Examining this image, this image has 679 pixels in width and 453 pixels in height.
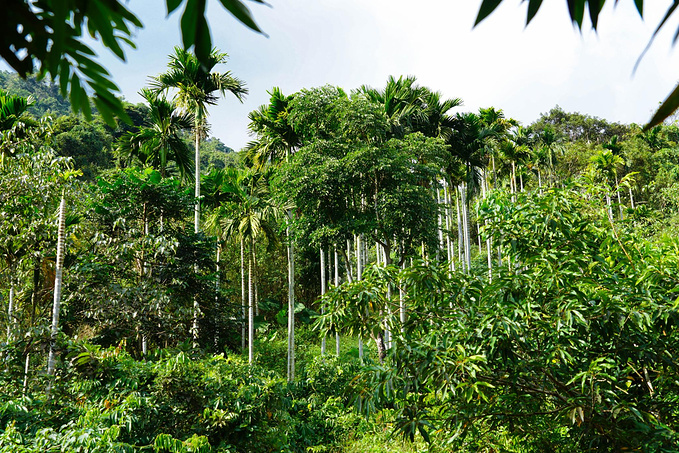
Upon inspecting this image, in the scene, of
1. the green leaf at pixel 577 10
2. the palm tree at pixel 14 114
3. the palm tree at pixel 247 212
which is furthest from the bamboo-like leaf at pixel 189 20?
the palm tree at pixel 247 212

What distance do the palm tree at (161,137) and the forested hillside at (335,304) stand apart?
7 cm

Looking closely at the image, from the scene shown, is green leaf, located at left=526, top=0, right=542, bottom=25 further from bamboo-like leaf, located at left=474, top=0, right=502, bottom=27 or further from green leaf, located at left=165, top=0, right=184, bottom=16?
green leaf, located at left=165, top=0, right=184, bottom=16

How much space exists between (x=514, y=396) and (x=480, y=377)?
339 mm

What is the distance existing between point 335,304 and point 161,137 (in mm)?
9304

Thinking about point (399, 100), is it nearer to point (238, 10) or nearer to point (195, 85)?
point (195, 85)

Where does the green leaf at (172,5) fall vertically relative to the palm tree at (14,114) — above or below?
below

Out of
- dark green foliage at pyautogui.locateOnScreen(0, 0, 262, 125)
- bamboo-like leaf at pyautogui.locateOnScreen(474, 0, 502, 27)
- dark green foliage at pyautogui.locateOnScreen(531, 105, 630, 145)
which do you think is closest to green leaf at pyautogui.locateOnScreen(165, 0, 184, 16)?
dark green foliage at pyautogui.locateOnScreen(0, 0, 262, 125)

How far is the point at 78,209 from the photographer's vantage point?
7.12 m

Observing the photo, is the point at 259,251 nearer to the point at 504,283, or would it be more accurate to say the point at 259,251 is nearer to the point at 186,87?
the point at 186,87

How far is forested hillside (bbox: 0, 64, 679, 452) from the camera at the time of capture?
354 cm

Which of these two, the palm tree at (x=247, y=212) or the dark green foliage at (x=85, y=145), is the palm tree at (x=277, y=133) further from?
the dark green foliage at (x=85, y=145)

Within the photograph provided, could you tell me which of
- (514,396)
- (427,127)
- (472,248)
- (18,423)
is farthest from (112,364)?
(472,248)

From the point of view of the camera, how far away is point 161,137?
12.0m

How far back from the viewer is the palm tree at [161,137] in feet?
38.8
